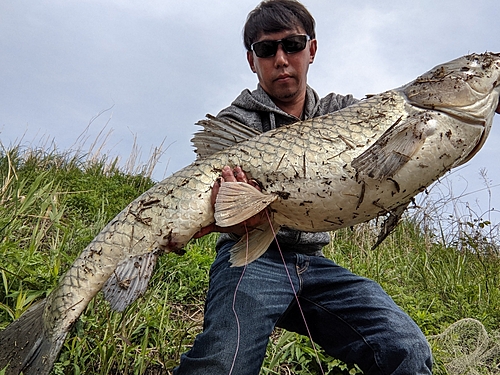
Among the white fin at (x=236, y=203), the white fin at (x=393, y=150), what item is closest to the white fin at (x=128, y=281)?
the white fin at (x=236, y=203)

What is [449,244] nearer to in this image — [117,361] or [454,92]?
[454,92]

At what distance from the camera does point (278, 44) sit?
2.78m

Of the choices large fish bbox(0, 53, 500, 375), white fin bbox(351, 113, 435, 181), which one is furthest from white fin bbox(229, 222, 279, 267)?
white fin bbox(351, 113, 435, 181)

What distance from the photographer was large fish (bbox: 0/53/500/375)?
196 cm

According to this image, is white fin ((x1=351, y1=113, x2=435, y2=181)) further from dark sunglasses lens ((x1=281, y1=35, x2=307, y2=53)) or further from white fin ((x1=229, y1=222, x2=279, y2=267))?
dark sunglasses lens ((x1=281, y1=35, x2=307, y2=53))

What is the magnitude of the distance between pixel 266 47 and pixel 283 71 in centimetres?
18

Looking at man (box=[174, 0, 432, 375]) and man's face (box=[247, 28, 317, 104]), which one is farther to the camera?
man's face (box=[247, 28, 317, 104])

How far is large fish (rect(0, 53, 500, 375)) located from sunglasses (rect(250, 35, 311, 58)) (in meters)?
0.82

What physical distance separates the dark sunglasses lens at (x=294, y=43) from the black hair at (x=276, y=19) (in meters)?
0.12

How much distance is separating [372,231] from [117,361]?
4026 millimetres

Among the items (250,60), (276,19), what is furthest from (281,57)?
(250,60)

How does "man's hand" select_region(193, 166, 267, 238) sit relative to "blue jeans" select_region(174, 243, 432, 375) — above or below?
above

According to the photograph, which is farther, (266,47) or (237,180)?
(266,47)

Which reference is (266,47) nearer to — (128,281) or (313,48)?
(313,48)
